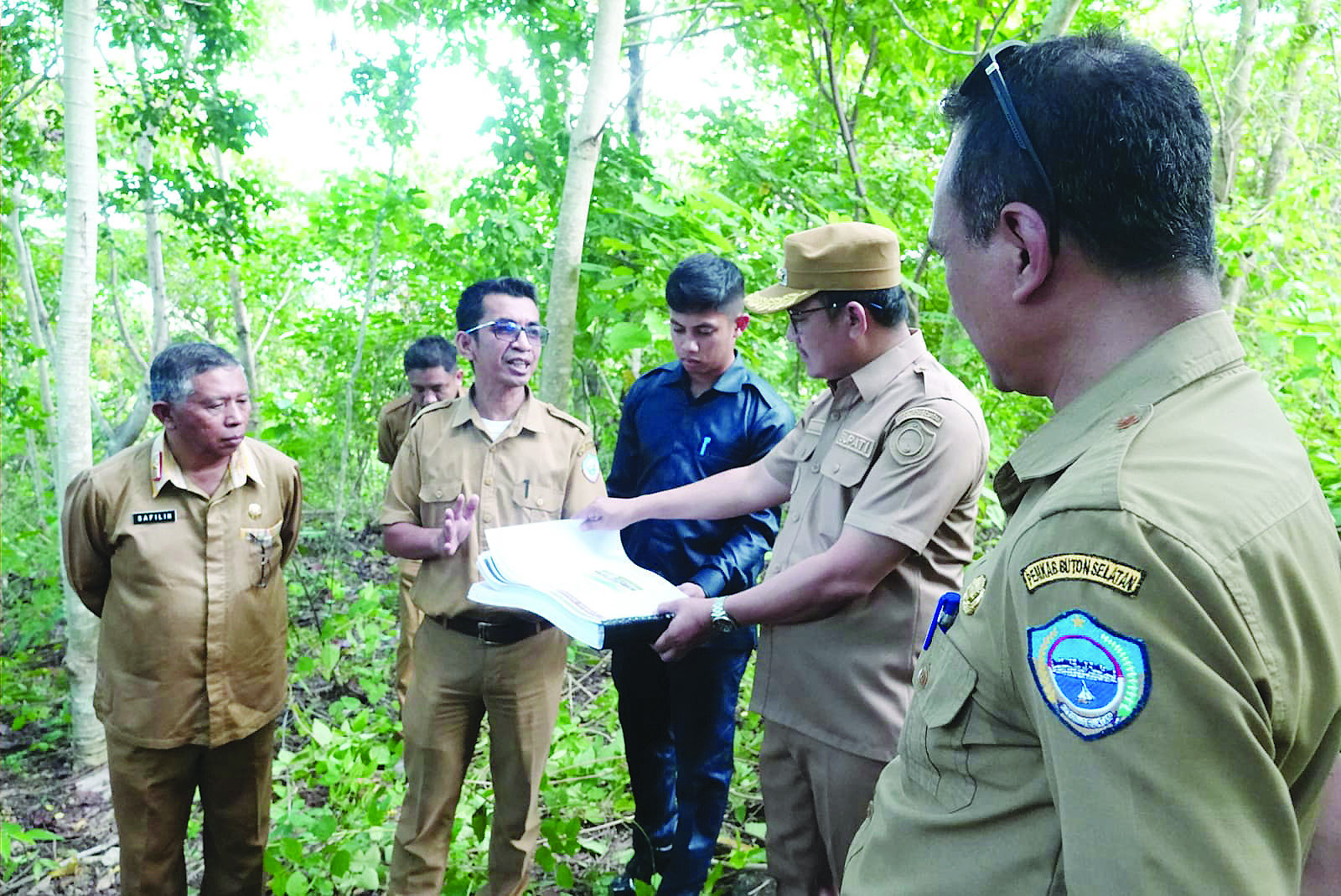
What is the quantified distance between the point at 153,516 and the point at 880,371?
2299 mm

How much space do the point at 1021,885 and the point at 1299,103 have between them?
10.0 meters

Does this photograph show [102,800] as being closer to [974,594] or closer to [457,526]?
[457,526]

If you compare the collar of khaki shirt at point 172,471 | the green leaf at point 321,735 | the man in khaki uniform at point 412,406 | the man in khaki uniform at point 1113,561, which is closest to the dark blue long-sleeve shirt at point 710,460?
the collar of khaki shirt at point 172,471

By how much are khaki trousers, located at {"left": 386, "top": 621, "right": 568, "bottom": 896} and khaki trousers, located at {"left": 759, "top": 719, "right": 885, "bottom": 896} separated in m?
0.94

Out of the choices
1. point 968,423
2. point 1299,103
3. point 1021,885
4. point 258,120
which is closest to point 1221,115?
point 1299,103

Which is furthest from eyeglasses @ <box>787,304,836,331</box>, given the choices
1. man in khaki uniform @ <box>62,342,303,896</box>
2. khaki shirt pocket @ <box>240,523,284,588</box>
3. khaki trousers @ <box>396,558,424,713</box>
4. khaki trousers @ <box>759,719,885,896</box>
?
khaki trousers @ <box>396,558,424,713</box>

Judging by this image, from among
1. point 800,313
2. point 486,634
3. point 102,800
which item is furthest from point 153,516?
point 102,800

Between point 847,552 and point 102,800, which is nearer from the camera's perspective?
point 847,552

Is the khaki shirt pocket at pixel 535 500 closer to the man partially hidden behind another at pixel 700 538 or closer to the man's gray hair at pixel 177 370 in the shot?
the man partially hidden behind another at pixel 700 538

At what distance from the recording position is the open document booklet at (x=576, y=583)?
205 cm

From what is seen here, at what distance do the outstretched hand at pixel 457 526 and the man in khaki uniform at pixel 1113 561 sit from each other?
1895 millimetres

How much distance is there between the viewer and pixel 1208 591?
0.71 metres

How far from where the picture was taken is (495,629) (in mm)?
2805

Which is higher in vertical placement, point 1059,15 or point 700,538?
point 1059,15
